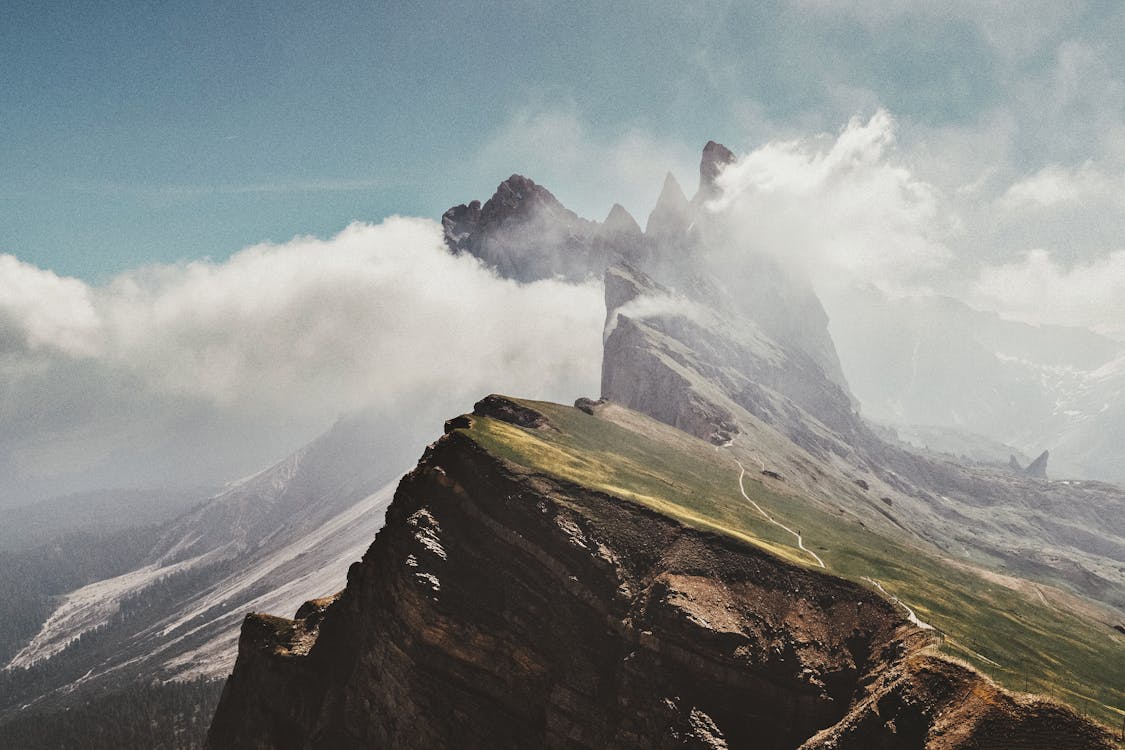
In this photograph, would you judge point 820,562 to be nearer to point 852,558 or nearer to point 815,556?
point 815,556

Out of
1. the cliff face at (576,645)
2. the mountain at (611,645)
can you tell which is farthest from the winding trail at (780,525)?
the cliff face at (576,645)

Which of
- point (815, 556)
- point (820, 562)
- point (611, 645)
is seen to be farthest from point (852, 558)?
point (611, 645)

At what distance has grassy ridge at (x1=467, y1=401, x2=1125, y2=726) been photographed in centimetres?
4897

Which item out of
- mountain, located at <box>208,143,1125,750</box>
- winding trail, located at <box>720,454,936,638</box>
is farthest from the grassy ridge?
winding trail, located at <box>720,454,936,638</box>

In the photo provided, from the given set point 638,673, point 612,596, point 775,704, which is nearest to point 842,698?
point 775,704

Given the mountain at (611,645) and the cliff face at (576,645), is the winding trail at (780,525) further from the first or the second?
the cliff face at (576,645)

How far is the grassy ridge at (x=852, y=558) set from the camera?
4897 cm

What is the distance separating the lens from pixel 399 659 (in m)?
52.0

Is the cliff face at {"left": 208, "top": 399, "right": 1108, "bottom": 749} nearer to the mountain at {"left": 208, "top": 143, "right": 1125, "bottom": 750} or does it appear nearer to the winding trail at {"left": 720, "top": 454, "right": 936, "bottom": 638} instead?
the mountain at {"left": 208, "top": 143, "right": 1125, "bottom": 750}

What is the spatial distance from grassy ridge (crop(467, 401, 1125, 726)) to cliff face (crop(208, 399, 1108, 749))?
18.2 ft

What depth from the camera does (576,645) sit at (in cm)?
4822

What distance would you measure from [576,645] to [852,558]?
4654cm

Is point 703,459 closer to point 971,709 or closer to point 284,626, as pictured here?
point 284,626

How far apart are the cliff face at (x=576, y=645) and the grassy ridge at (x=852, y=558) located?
556cm
